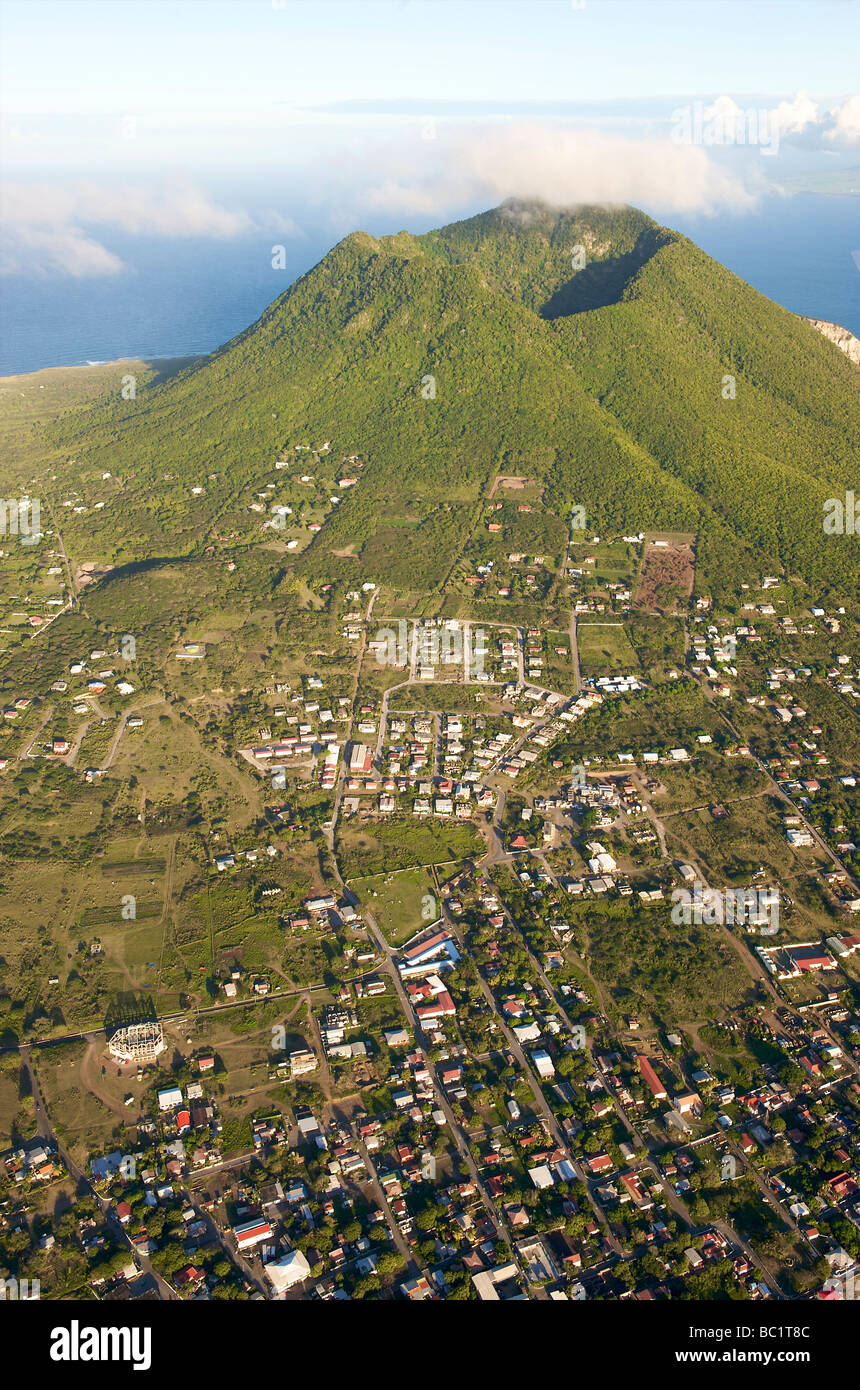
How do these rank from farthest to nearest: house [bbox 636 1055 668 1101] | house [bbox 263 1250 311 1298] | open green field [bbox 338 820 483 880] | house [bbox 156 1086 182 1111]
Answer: open green field [bbox 338 820 483 880]
house [bbox 636 1055 668 1101]
house [bbox 156 1086 182 1111]
house [bbox 263 1250 311 1298]

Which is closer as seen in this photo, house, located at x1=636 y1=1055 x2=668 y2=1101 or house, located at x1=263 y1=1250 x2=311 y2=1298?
house, located at x1=263 y1=1250 x2=311 y2=1298

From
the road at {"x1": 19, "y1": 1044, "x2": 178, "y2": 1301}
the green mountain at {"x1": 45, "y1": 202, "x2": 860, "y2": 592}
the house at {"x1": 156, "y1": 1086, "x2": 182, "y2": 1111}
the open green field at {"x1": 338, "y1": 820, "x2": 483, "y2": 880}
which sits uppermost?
the green mountain at {"x1": 45, "y1": 202, "x2": 860, "y2": 592}

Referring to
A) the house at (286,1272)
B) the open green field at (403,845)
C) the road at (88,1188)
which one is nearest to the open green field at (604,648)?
the open green field at (403,845)

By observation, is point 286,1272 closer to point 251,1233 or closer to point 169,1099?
point 251,1233

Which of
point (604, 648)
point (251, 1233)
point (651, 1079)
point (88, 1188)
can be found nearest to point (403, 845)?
point (651, 1079)

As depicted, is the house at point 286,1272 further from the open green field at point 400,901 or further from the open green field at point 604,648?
the open green field at point 604,648

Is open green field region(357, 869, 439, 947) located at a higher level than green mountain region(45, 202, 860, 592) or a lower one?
lower

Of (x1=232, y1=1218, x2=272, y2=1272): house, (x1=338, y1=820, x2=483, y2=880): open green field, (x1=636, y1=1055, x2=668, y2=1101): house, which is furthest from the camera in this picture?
(x1=338, y1=820, x2=483, y2=880): open green field

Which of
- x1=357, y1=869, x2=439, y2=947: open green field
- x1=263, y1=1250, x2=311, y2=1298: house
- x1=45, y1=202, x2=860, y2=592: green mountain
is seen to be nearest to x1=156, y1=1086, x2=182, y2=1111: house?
x1=263, y1=1250, x2=311, y2=1298: house

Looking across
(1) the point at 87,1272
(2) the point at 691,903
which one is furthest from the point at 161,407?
(1) the point at 87,1272

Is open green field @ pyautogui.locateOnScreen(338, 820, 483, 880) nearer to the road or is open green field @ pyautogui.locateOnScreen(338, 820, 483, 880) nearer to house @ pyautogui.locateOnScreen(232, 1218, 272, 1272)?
the road
